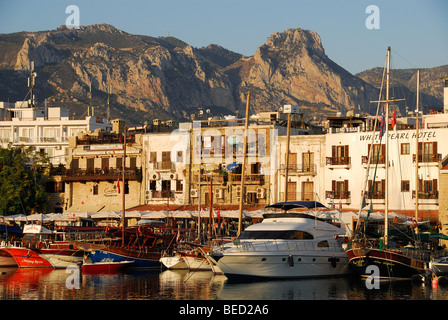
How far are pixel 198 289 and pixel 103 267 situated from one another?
535 inches

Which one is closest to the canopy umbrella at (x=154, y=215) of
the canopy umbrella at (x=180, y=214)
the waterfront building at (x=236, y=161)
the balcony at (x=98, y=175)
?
the canopy umbrella at (x=180, y=214)

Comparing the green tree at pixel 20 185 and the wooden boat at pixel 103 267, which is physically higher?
the green tree at pixel 20 185

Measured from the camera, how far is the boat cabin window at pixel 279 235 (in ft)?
163

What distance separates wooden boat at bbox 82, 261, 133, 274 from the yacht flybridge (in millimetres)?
11432

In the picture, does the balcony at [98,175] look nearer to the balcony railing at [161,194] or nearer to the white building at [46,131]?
the balcony railing at [161,194]

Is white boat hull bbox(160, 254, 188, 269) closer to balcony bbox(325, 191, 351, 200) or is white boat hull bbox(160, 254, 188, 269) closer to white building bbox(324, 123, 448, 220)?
white building bbox(324, 123, 448, 220)

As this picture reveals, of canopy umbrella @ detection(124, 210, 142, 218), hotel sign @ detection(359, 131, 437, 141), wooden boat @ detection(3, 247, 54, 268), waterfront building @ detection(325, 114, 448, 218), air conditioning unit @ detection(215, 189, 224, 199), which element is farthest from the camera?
air conditioning unit @ detection(215, 189, 224, 199)

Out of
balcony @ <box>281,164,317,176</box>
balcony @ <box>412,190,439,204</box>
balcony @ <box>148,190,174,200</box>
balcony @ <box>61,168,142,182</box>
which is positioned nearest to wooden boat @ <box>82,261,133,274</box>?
balcony @ <box>281,164,317,176</box>

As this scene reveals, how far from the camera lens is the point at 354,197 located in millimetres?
72688

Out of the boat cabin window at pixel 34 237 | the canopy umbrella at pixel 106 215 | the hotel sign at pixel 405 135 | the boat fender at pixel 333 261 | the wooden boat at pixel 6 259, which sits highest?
the hotel sign at pixel 405 135

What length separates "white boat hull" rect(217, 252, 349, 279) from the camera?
157 feet

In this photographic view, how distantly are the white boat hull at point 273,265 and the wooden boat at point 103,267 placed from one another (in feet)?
39.9

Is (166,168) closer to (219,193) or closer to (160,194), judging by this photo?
(160,194)

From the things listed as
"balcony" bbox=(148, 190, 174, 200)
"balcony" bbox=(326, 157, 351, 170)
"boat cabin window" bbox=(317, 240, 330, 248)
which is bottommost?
"boat cabin window" bbox=(317, 240, 330, 248)
